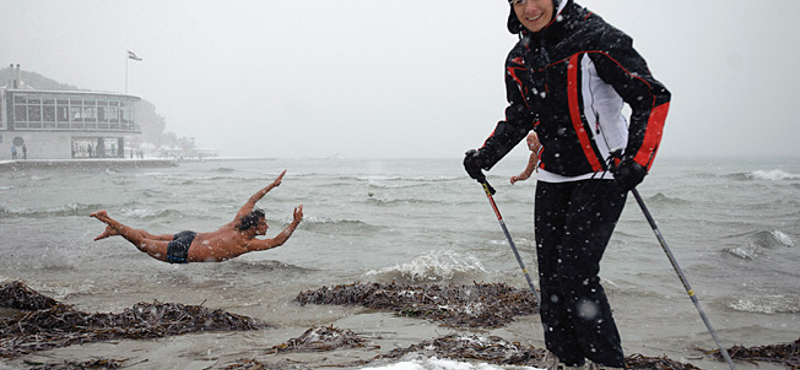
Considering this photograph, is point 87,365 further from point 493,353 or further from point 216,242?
point 216,242

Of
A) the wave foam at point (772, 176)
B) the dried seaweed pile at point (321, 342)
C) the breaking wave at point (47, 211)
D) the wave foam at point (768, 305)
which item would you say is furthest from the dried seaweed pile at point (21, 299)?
the wave foam at point (772, 176)

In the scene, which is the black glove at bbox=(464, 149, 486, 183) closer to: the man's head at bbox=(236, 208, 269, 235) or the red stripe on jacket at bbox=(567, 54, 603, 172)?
the red stripe on jacket at bbox=(567, 54, 603, 172)

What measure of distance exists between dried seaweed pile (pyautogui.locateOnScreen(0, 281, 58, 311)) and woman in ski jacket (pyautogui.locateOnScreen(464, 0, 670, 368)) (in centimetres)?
477

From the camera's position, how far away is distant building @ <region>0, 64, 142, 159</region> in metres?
54.2

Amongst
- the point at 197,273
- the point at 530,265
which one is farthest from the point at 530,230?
the point at 197,273

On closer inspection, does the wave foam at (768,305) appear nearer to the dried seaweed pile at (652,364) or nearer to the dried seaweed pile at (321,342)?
the dried seaweed pile at (652,364)

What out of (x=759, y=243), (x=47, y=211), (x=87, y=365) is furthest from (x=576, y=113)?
(x=47, y=211)

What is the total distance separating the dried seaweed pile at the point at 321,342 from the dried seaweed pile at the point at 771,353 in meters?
A: 2.76

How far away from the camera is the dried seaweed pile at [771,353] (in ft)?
11.7

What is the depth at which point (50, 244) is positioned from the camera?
32.0 feet

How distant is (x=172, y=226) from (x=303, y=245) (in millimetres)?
5404

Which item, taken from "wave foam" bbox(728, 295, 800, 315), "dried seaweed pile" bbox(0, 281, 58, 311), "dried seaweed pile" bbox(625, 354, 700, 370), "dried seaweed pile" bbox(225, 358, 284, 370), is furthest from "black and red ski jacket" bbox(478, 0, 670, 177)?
"dried seaweed pile" bbox(0, 281, 58, 311)

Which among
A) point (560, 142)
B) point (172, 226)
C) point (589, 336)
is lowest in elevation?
point (172, 226)

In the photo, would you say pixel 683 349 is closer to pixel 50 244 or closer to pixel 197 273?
pixel 197 273
